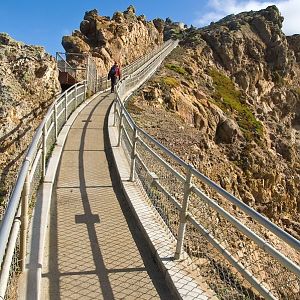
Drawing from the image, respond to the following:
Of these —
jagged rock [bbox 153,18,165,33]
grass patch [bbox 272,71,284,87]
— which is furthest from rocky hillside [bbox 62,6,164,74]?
grass patch [bbox 272,71,284,87]

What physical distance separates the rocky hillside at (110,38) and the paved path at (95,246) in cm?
2753

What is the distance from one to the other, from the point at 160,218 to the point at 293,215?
24437 mm

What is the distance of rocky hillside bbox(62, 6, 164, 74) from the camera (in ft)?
120

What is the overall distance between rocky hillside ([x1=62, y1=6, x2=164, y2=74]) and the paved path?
27.5 metres

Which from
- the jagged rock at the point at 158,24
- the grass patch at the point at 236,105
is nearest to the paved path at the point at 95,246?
the grass patch at the point at 236,105

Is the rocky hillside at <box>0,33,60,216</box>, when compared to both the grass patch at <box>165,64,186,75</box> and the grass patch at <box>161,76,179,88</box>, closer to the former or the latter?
the grass patch at <box>161,76,179,88</box>

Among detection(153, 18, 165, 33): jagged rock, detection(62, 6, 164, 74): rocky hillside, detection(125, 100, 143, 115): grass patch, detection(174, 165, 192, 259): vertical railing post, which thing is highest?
detection(153, 18, 165, 33): jagged rock

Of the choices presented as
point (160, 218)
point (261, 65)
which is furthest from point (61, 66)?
point (261, 65)

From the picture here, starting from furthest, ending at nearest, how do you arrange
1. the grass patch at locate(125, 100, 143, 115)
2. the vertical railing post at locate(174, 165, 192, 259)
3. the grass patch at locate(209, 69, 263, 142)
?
the grass patch at locate(209, 69, 263, 142)
the grass patch at locate(125, 100, 143, 115)
the vertical railing post at locate(174, 165, 192, 259)

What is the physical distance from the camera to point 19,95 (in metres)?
13.0

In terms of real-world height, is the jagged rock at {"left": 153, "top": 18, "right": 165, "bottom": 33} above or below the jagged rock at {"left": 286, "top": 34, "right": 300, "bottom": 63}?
above

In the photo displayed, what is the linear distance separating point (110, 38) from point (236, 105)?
1392 cm

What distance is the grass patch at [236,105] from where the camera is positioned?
3406cm

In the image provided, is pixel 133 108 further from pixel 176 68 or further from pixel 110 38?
pixel 110 38
